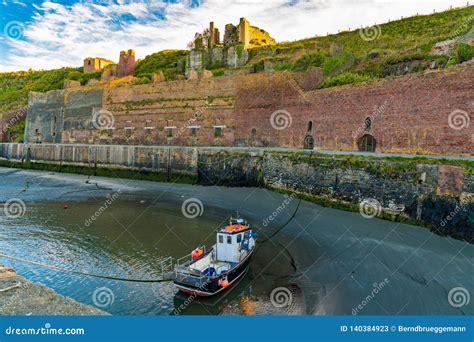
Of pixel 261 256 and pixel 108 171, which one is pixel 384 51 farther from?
pixel 261 256

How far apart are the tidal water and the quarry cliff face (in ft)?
21.5

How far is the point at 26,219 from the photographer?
768 inches

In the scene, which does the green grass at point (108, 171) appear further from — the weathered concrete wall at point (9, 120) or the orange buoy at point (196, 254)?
the orange buoy at point (196, 254)

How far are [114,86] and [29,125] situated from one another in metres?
17.2

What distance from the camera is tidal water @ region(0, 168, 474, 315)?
10.1 m

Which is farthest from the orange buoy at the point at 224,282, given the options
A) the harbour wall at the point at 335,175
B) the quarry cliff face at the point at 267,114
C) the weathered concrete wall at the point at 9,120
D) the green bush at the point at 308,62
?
the weathered concrete wall at the point at 9,120

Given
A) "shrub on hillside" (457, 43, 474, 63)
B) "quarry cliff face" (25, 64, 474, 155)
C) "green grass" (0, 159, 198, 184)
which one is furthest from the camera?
"green grass" (0, 159, 198, 184)

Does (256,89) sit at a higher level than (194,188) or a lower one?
higher

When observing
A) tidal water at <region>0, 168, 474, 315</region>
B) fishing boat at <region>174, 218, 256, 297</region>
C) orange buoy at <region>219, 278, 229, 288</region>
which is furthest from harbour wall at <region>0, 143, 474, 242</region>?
orange buoy at <region>219, 278, 229, 288</region>

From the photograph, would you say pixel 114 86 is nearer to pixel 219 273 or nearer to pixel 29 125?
pixel 29 125

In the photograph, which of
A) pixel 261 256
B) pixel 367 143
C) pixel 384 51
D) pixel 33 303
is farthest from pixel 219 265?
pixel 384 51

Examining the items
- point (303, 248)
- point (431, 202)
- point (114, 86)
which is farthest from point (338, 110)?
point (114, 86)

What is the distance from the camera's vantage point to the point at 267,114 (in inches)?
1271

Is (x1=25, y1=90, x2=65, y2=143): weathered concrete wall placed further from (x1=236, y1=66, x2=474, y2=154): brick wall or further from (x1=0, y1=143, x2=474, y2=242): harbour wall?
(x1=236, y1=66, x2=474, y2=154): brick wall
